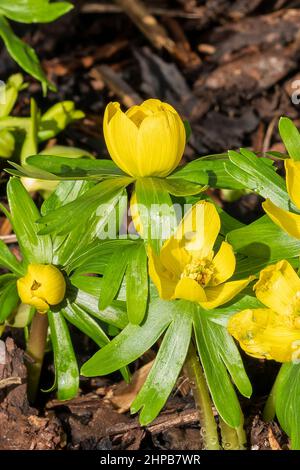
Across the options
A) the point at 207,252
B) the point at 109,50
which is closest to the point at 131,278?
the point at 207,252

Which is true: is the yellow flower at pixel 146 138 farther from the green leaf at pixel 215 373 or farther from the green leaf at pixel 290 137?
the green leaf at pixel 215 373

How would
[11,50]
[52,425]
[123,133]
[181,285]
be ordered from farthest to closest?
[11,50] < [52,425] < [123,133] < [181,285]

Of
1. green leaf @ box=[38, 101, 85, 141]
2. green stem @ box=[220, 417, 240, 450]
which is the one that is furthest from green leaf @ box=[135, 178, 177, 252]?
green leaf @ box=[38, 101, 85, 141]

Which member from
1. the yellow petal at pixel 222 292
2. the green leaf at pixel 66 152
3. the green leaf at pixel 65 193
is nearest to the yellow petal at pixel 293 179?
the yellow petal at pixel 222 292

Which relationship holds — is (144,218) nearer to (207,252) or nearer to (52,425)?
(207,252)

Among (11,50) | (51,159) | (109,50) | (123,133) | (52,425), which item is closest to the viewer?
(123,133)

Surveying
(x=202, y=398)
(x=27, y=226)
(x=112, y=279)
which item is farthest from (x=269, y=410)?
(x=27, y=226)
